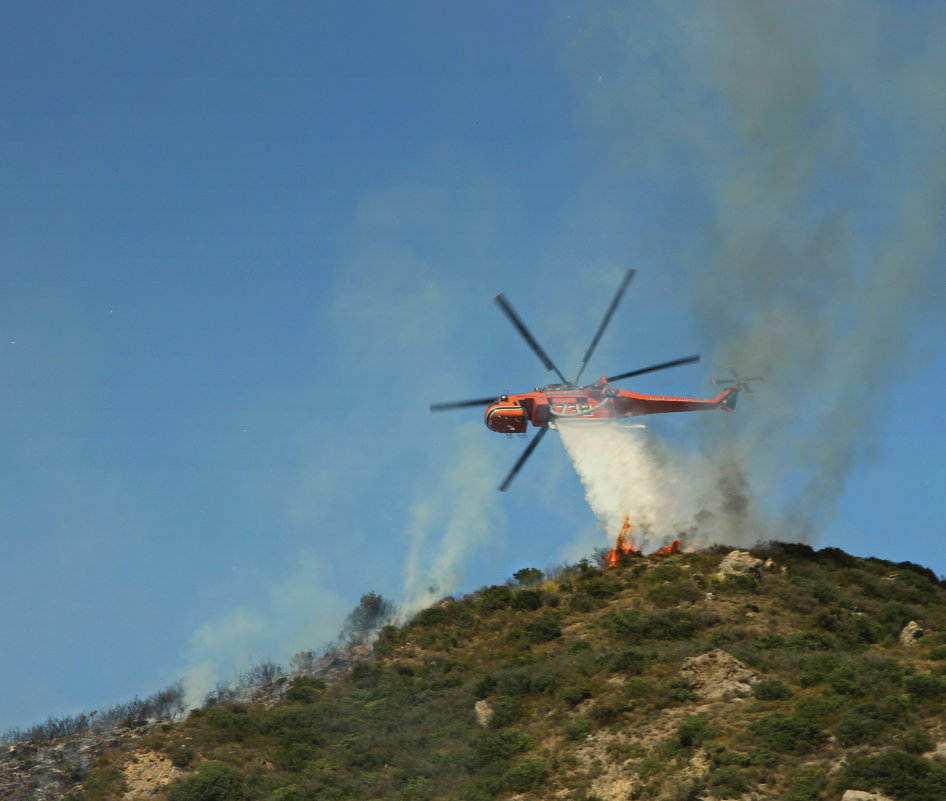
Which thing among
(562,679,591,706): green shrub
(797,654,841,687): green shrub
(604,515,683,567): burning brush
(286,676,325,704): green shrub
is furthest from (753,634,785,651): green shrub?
(286,676,325,704): green shrub

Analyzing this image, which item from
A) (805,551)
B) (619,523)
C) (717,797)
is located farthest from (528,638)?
(717,797)

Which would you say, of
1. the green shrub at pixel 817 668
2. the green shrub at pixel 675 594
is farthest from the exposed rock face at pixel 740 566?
the green shrub at pixel 817 668

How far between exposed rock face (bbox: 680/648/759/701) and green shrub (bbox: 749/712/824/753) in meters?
5.87

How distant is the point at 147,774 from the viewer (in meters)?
73.2

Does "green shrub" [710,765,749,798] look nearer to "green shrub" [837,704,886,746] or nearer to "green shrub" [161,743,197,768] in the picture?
"green shrub" [837,704,886,746]

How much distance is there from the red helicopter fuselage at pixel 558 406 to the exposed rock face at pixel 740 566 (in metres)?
12.9

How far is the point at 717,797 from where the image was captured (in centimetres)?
5803

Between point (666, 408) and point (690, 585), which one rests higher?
point (666, 408)

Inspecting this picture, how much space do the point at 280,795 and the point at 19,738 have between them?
2789cm

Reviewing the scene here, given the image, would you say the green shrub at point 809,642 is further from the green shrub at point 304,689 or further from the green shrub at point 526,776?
the green shrub at point 304,689

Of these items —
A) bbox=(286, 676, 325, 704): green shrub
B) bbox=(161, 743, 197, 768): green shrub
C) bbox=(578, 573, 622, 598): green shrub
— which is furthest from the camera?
bbox=(578, 573, 622, 598): green shrub

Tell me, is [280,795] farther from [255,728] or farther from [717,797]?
[717,797]

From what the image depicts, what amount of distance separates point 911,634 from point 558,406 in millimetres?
26009

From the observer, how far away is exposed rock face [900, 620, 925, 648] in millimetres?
76250
